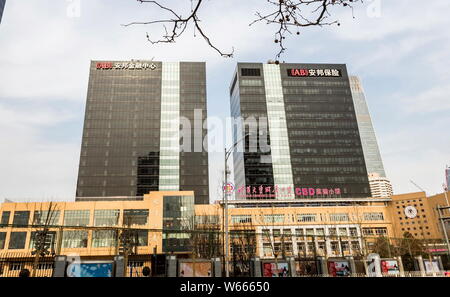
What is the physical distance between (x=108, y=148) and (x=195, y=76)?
134ft

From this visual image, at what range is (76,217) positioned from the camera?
57.8 m

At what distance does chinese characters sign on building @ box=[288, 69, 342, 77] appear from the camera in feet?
376

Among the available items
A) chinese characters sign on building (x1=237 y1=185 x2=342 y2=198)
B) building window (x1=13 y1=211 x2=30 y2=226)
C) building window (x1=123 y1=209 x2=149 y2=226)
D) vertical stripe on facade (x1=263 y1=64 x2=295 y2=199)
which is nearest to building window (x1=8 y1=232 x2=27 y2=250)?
building window (x1=13 y1=211 x2=30 y2=226)

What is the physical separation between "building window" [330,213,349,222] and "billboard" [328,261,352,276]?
50610 mm

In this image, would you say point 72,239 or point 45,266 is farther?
point 72,239

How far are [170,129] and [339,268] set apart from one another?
8025 centimetres

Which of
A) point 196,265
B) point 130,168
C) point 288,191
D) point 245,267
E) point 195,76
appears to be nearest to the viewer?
point 196,265

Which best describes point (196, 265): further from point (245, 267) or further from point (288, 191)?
point (288, 191)

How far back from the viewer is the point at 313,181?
99812mm

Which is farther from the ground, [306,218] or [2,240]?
[306,218]

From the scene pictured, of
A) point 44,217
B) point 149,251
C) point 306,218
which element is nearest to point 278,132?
point 306,218

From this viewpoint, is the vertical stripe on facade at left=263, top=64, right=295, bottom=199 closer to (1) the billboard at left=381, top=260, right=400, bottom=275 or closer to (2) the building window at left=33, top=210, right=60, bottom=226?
(2) the building window at left=33, top=210, right=60, bottom=226

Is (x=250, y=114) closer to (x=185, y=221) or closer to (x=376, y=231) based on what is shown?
(x=185, y=221)
